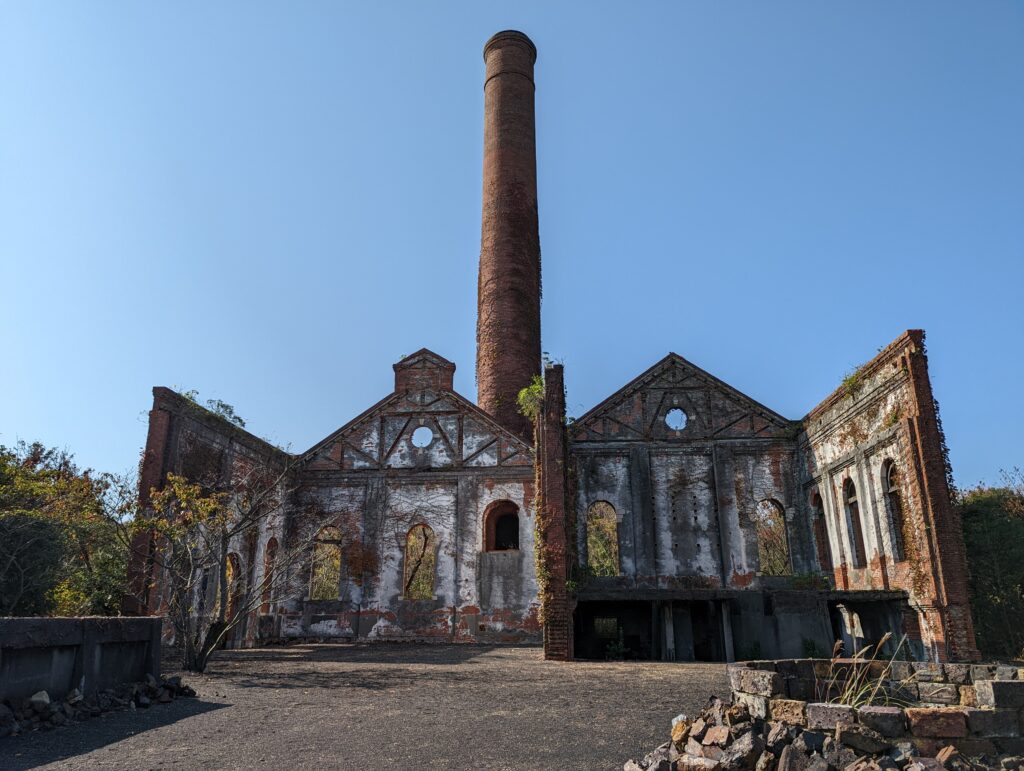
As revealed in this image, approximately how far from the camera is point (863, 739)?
562 cm

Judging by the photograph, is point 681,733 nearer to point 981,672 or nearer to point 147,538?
point 981,672

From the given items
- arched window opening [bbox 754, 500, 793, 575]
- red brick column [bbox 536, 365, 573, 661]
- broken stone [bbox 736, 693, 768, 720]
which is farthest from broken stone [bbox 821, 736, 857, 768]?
arched window opening [bbox 754, 500, 793, 575]

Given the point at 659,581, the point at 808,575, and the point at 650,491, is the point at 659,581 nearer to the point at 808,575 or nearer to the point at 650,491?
the point at 650,491

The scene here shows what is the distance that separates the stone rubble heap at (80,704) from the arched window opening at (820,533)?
16682 millimetres

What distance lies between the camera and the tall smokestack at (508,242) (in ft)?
86.6

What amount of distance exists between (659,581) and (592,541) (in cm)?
1731

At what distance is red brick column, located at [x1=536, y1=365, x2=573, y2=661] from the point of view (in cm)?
1623

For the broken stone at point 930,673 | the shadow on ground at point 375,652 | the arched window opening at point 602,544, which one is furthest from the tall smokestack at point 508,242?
the broken stone at point 930,673

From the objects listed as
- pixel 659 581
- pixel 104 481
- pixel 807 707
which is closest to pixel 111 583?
pixel 104 481

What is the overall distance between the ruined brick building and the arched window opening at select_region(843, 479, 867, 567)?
0.05 metres

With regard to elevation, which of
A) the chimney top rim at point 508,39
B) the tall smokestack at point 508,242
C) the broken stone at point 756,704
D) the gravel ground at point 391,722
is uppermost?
the chimney top rim at point 508,39

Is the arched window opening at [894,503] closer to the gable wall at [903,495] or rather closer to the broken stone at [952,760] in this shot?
the gable wall at [903,495]

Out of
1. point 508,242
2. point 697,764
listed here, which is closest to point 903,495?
point 697,764

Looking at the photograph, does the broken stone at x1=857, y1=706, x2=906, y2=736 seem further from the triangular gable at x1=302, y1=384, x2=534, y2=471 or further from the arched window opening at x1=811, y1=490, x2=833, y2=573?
the triangular gable at x1=302, y1=384, x2=534, y2=471
